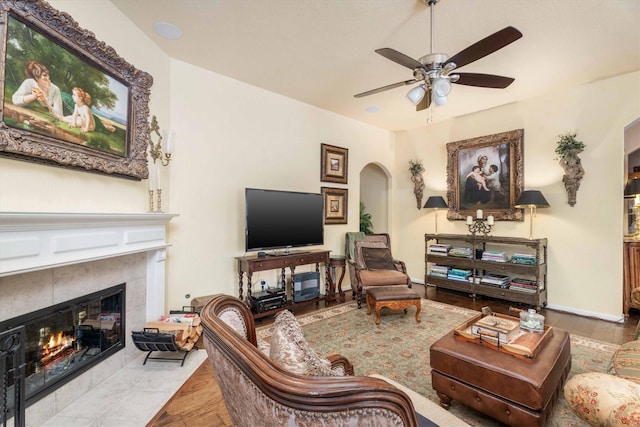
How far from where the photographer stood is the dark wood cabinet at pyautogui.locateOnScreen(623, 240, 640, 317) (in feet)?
11.5

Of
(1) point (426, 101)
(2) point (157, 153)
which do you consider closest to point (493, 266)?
(1) point (426, 101)

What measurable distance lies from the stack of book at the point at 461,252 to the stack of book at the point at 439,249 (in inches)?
3.2

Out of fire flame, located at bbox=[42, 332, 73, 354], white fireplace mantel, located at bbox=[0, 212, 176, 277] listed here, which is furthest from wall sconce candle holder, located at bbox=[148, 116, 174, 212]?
fire flame, located at bbox=[42, 332, 73, 354]

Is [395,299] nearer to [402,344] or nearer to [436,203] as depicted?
[402,344]

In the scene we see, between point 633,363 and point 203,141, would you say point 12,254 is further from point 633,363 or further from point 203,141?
point 633,363

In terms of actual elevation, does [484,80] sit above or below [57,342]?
above

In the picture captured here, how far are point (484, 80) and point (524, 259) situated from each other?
2.69 m

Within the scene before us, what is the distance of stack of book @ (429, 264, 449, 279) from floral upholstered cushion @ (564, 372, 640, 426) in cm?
361

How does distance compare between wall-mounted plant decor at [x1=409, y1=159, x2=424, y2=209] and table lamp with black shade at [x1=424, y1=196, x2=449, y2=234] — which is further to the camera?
wall-mounted plant decor at [x1=409, y1=159, x2=424, y2=209]

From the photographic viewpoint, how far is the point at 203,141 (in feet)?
11.1

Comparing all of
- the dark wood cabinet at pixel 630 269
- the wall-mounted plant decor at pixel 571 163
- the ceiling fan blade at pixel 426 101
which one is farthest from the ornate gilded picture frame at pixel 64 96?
the dark wood cabinet at pixel 630 269

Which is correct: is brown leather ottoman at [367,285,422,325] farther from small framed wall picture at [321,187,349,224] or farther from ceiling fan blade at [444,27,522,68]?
ceiling fan blade at [444,27,522,68]

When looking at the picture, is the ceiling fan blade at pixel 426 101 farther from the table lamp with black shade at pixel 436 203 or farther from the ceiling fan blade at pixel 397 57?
the table lamp with black shade at pixel 436 203

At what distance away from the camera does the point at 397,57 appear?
6.99ft
